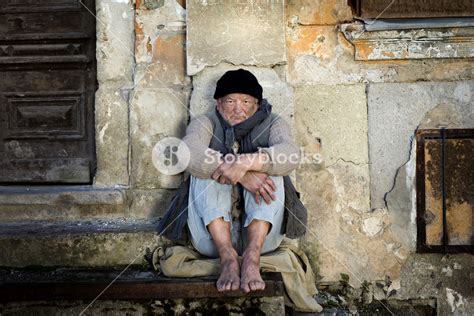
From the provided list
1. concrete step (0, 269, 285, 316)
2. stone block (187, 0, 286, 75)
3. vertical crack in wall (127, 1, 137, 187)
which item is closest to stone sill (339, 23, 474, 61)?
stone block (187, 0, 286, 75)

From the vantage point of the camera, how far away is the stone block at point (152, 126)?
3701 mm

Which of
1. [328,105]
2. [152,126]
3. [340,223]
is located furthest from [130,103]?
[340,223]

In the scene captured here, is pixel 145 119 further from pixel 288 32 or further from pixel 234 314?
pixel 234 314

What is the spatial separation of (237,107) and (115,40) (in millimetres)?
964

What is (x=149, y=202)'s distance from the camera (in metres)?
3.74

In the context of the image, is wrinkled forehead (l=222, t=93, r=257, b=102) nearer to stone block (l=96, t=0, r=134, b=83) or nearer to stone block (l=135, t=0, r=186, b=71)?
stone block (l=135, t=0, r=186, b=71)

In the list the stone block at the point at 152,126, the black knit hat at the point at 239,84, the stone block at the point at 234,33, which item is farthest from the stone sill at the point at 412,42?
the stone block at the point at 152,126

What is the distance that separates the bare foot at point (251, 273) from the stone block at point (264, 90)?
0.94 meters

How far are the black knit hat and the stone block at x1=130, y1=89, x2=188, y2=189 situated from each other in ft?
1.32

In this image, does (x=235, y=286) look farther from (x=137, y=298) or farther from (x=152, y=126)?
(x=152, y=126)

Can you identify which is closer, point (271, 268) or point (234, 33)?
point (271, 268)

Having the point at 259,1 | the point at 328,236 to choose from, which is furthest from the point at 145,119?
the point at 328,236

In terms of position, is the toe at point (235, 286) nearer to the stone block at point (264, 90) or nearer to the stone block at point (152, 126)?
the stone block at point (152, 126)

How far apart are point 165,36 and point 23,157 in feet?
4.21
